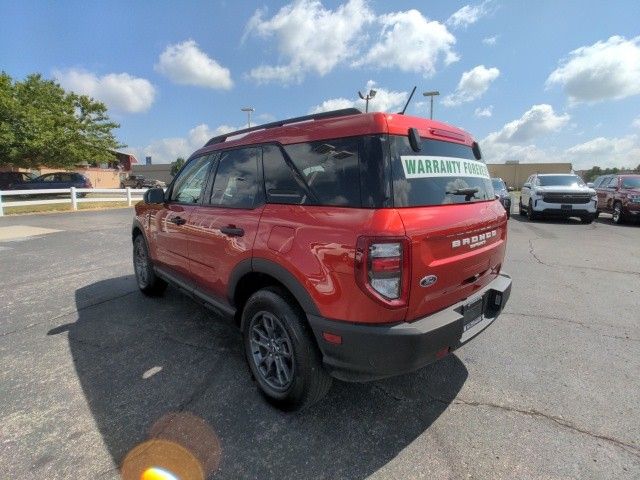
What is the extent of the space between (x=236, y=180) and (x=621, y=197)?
49.2 feet

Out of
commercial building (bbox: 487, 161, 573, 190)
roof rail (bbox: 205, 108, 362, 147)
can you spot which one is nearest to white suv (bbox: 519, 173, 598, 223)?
roof rail (bbox: 205, 108, 362, 147)

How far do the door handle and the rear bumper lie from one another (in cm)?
91

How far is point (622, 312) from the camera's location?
14.4 ft

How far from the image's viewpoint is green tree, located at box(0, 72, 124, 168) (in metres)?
21.3

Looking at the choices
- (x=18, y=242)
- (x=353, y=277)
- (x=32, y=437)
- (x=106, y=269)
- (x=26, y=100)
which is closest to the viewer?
(x=353, y=277)

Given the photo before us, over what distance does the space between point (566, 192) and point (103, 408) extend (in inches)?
566

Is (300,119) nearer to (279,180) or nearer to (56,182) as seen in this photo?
(279,180)

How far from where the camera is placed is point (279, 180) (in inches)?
103

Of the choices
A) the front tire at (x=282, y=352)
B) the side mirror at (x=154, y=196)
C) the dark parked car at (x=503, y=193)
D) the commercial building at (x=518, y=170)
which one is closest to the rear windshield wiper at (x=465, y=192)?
the front tire at (x=282, y=352)

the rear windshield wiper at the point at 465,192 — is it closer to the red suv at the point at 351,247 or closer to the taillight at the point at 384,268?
the red suv at the point at 351,247

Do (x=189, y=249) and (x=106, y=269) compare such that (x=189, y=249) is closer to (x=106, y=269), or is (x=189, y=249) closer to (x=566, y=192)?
(x=106, y=269)

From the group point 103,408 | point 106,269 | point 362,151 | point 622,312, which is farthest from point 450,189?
point 106,269

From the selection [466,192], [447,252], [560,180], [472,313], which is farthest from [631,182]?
[447,252]

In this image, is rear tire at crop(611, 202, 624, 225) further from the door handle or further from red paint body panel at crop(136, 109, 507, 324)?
the door handle
